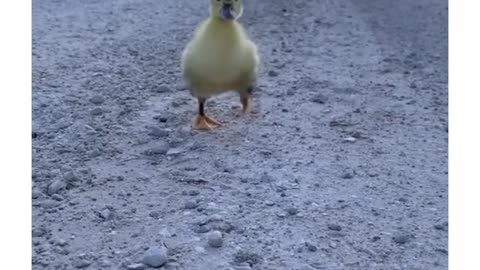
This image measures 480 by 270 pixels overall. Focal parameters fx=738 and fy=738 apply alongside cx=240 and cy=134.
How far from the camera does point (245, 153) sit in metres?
3.12

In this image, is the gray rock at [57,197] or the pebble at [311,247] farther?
the gray rock at [57,197]

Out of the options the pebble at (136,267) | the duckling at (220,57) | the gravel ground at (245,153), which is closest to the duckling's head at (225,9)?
the duckling at (220,57)

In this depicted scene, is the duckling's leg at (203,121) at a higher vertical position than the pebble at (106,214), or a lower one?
higher

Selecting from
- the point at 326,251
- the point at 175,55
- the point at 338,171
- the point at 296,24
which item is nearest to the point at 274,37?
the point at 296,24

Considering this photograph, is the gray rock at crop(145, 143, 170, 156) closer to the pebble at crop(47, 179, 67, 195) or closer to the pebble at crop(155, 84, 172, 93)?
the pebble at crop(47, 179, 67, 195)

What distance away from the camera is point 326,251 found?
2.40 meters

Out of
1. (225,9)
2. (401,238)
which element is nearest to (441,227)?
(401,238)

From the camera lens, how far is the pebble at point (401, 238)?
8.11 ft

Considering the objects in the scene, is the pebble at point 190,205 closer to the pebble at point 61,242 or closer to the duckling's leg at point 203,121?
the pebble at point 61,242

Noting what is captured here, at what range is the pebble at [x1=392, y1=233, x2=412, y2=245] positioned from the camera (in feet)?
8.11

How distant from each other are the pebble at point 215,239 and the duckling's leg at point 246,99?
3.78 ft

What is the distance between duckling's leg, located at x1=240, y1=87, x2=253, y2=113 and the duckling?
2.4 inches

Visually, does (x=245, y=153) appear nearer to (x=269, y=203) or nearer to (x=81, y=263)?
(x=269, y=203)

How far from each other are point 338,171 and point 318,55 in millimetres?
1663
